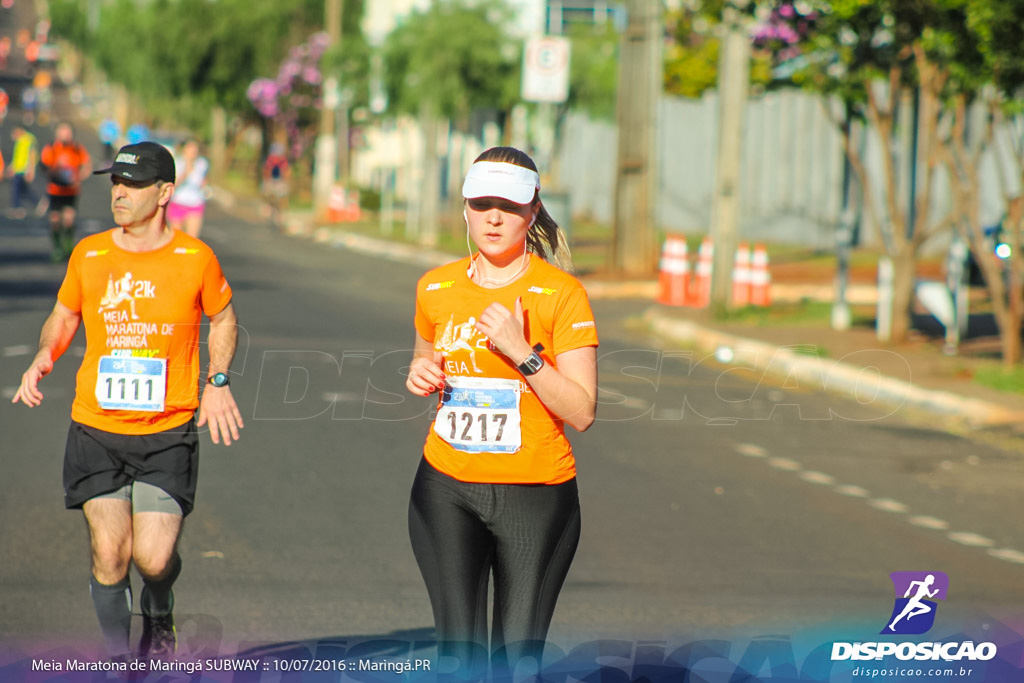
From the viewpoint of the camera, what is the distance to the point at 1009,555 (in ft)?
27.7

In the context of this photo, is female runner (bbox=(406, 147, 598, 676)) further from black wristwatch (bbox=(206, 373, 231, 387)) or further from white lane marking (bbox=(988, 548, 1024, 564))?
white lane marking (bbox=(988, 548, 1024, 564))

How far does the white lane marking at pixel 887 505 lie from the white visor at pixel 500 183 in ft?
18.9

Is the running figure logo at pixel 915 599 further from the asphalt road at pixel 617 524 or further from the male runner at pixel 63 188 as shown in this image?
the male runner at pixel 63 188

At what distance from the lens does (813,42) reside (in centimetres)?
1770

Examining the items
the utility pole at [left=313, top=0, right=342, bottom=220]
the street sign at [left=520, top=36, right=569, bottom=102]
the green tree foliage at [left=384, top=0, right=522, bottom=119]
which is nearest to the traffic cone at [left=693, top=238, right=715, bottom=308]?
the street sign at [left=520, top=36, right=569, bottom=102]

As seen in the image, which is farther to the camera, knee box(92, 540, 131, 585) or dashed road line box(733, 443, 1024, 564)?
dashed road line box(733, 443, 1024, 564)

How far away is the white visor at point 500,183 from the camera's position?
438cm

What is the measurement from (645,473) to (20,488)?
394 cm

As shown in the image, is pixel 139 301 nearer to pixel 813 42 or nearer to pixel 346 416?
pixel 346 416

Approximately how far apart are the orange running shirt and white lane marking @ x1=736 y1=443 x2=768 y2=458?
1414 cm

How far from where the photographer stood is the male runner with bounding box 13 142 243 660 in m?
5.20

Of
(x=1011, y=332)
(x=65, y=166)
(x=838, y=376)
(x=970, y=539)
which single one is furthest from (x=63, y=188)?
(x=970, y=539)

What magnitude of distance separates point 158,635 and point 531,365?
6.58ft

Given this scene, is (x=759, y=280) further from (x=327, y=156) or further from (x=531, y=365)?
(x=327, y=156)
